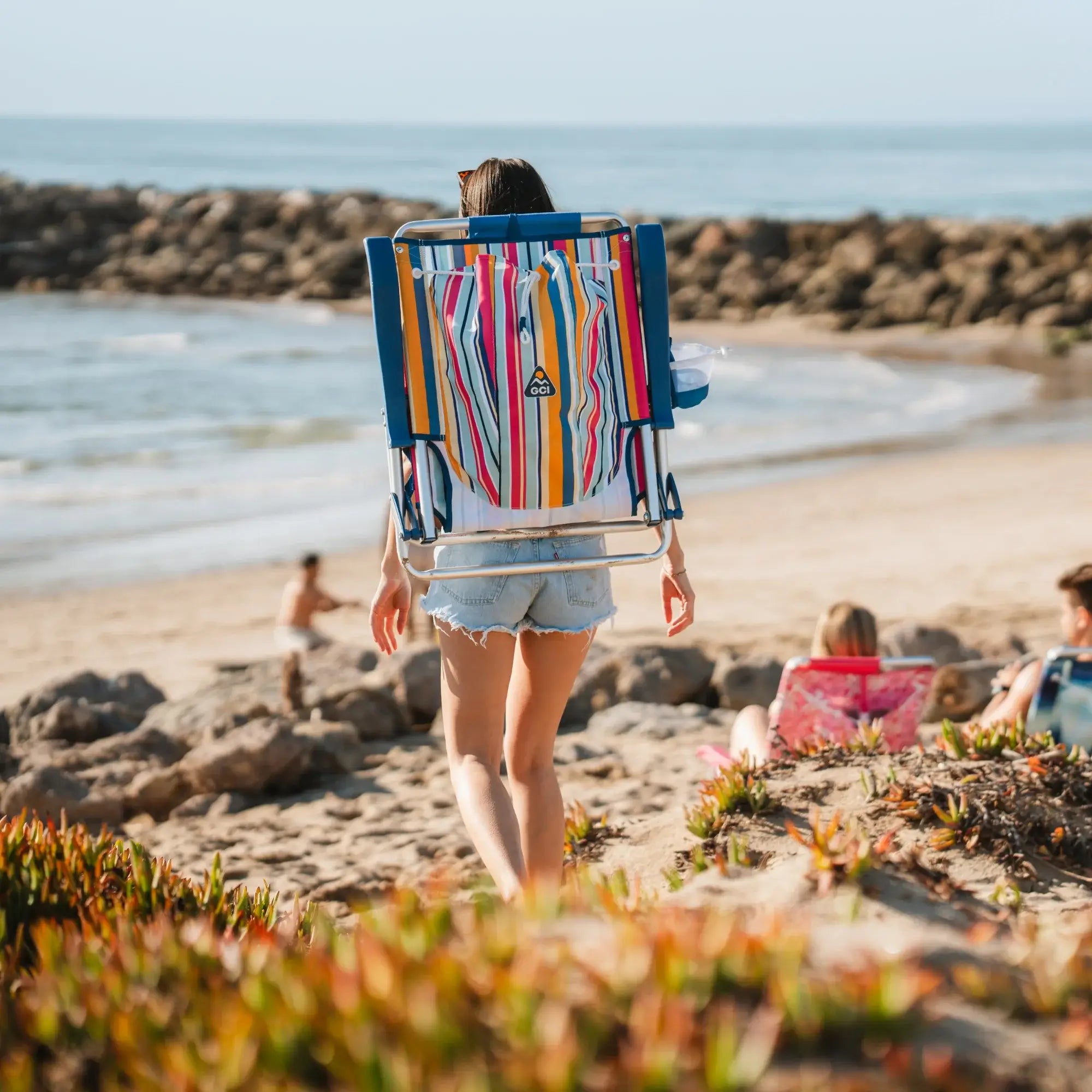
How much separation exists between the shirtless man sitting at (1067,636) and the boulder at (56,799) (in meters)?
3.48

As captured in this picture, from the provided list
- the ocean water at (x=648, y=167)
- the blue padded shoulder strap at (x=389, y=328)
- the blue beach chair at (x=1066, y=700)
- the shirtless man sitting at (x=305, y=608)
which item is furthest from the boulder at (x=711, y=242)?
the blue padded shoulder strap at (x=389, y=328)

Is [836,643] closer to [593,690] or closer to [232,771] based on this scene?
[593,690]

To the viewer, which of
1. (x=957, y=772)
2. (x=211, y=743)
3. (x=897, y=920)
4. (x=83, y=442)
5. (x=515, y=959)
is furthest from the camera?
(x=83, y=442)

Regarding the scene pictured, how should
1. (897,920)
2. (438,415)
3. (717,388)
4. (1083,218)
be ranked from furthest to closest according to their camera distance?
1. (1083,218)
2. (717,388)
3. (438,415)
4. (897,920)

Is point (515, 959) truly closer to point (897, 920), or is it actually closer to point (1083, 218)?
point (897, 920)

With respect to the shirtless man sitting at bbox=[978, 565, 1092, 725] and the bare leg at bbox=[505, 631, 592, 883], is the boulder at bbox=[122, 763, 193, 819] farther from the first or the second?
the shirtless man sitting at bbox=[978, 565, 1092, 725]

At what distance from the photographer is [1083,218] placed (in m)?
34.2

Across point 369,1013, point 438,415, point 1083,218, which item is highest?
point 1083,218

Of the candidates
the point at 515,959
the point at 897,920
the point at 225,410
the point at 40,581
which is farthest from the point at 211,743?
the point at 225,410

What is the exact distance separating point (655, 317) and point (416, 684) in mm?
4025

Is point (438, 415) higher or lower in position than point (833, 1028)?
higher

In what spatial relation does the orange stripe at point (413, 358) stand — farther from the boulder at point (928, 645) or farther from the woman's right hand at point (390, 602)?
the boulder at point (928, 645)

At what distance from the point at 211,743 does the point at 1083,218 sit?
3284 cm

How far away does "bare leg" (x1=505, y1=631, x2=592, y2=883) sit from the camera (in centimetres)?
330
